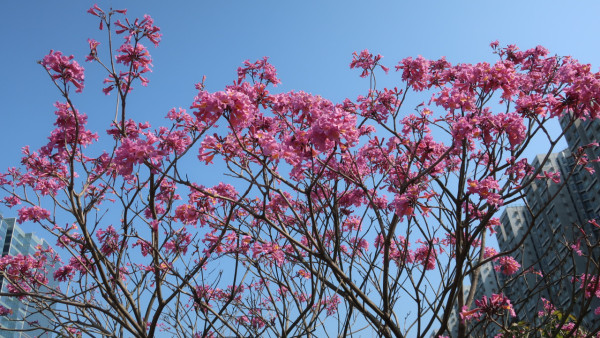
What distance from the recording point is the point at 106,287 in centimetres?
387

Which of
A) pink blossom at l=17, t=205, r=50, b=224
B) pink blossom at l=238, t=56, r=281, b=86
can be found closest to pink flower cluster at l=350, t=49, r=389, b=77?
pink blossom at l=238, t=56, r=281, b=86

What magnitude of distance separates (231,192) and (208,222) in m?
0.99

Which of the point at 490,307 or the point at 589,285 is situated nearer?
the point at 490,307

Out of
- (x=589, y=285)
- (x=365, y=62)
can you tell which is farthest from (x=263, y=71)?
(x=589, y=285)

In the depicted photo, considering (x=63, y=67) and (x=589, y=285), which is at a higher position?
(x=63, y=67)

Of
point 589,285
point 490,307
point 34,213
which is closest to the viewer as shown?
point 490,307

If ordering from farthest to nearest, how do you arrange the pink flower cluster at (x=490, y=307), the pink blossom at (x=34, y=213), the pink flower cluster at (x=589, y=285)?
1. the pink blossom at (x=34, y=213)
2. the pink flower cluster at (x=490, y=307)
3. the pink flower cluster at (x=589, y=285)

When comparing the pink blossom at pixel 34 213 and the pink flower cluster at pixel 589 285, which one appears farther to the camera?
the pink blossom at pixel 34 213

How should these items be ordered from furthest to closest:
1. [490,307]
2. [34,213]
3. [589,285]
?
[34,213]
[589,285]
[490,307]

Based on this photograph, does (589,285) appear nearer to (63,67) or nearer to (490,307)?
(490,307)

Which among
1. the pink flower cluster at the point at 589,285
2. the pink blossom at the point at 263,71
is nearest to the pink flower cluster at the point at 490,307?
the pink flower cluster at the point at 589,285

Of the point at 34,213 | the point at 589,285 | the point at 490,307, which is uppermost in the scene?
the point at 34,213

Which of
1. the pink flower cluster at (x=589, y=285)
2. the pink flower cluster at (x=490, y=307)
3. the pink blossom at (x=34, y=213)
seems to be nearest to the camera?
the pink flower cluster at (x=589, y=285)

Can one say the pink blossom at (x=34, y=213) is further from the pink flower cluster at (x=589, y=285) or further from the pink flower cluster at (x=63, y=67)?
the pink flower cluster at (x=589, y=285)
